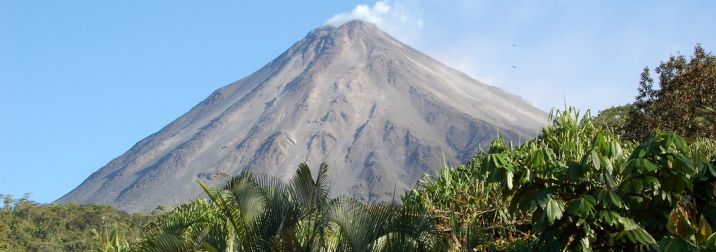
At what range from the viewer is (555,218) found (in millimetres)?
6414

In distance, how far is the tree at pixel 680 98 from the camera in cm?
1975

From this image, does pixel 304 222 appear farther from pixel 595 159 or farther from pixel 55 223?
pixel 55 223

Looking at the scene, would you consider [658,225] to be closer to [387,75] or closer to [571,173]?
[571,173]

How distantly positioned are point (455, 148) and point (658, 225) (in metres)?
148

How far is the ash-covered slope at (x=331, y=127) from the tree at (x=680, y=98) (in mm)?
106037

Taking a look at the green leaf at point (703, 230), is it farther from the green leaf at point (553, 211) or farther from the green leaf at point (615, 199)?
the green leaf at point (553, 211)

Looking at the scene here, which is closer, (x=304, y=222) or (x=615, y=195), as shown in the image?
(x=615, y=195)

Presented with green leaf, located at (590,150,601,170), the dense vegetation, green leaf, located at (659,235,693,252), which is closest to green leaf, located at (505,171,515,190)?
green leaf, located at (590,150,601,170)

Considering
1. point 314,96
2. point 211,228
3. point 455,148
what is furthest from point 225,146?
point 211,228

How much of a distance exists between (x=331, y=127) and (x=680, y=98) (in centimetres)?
14479

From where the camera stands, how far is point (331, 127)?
164625mm

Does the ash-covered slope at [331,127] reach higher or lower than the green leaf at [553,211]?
higher

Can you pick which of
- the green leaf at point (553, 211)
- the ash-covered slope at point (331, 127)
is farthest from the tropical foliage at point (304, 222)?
the ash-covered slope at point (331, 127)

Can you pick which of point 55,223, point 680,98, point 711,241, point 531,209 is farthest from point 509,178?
point 55,223
